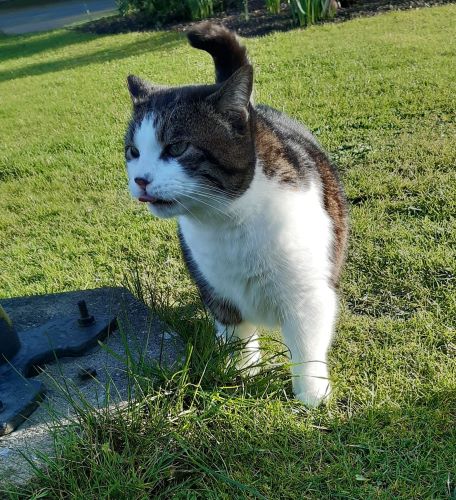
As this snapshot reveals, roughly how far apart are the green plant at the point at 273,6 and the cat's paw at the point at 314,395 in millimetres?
7369

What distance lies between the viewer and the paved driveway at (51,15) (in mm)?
11922

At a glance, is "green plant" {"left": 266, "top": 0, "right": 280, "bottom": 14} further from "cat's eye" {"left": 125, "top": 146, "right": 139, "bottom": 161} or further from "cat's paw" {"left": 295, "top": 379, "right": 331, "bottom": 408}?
"cat's paw" {"left": 295, "top": 379, "right": 331, "bottom": 408}

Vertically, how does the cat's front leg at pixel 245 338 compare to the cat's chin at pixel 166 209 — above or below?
below

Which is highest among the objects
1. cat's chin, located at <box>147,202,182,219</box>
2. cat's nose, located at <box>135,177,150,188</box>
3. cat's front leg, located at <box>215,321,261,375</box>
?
cat's nose, located at <box>135,177,150,188</box>

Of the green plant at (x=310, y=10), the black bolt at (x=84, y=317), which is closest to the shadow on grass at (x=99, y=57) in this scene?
the green plant at (x=310, y=10)

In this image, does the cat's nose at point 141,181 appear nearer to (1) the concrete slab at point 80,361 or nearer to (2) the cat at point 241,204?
(2) the cat at point 241,204

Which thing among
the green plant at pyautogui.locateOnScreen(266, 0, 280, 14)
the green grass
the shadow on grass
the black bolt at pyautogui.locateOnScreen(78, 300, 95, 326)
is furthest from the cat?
the green plant at pyautogui.locateOnScreen(266, 0, 280, 14)

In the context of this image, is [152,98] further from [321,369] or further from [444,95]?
[444,95]

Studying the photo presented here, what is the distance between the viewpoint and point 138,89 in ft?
7.42

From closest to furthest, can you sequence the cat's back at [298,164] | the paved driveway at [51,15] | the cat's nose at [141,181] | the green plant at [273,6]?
1. the cat's nose at [141,181]
2. the cat's back at [298,164]
3. the green plant at [273,6]
4. the paved driveway at [51,15]

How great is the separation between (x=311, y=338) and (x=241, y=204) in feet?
1.97

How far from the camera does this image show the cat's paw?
2277mm

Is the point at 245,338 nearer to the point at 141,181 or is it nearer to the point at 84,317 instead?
the point at 84,317

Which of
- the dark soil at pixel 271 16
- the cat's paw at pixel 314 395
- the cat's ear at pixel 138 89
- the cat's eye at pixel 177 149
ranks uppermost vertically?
the cat's ear at pixel 138 89
